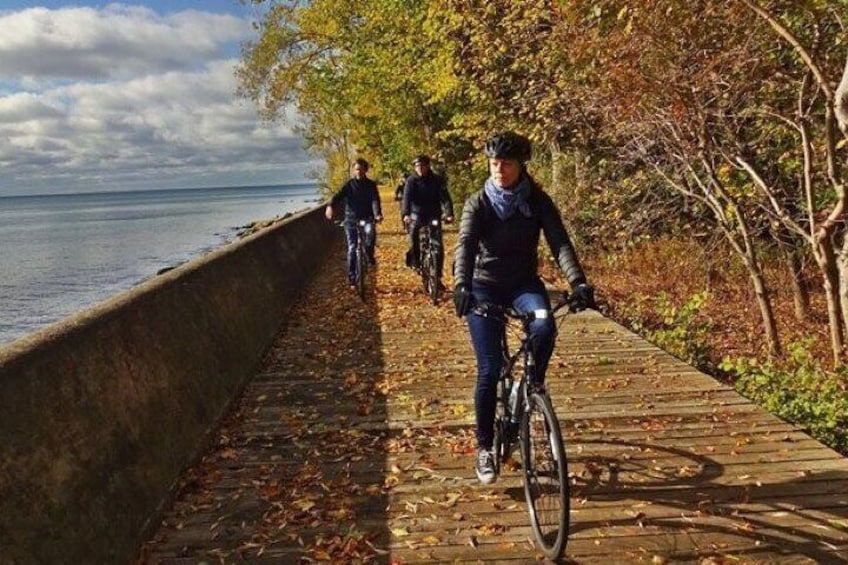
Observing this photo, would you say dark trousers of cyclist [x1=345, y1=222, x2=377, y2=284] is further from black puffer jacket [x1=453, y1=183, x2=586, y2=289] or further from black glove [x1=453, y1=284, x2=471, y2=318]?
black glove [x1=453, y1=284, x2=471, y2=318]

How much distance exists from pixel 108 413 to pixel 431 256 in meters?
8.37

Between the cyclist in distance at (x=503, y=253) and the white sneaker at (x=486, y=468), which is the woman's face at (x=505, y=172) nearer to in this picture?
the cyclist in distance at (x=503, y=253)

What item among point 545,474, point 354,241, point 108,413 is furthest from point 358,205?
point 545,474

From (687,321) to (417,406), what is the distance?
230 inches

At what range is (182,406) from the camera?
552 cm

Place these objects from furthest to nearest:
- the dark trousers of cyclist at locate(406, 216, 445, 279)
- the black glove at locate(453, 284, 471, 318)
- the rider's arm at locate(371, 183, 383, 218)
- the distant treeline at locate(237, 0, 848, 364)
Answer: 1. the rider's arm at locate(371, 183, 383, 218)
2. the dark trousers of cyclist at locate(406, 216, 445, 279)
3. the distant treeline at locate(237, 0, 848, 364)
4. the black glove at locate(453, 284, 471, 318)

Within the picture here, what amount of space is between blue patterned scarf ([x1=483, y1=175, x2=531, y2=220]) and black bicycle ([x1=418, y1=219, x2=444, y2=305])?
23.5 feet

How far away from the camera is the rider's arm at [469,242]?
4613 millimetres

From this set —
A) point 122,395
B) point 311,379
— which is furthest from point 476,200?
point 311,379

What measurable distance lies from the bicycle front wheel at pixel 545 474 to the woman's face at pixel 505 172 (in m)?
1.41

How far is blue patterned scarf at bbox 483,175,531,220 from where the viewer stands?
4.61 metres

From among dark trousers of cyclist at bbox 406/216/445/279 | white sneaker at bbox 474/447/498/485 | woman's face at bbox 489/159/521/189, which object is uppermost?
woman's face at bbox 489/159/521/189

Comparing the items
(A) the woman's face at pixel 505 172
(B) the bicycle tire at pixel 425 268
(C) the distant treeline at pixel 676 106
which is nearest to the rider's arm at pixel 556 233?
(A) the woman's face at pixel 505 172

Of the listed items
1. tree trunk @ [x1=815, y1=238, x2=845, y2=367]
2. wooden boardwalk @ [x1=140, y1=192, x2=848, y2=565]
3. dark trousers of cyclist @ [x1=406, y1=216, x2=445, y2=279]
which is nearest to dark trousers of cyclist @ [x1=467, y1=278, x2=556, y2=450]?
wooden boardwalk @ [x1=140, y1=192, x2=848, y2=565]
